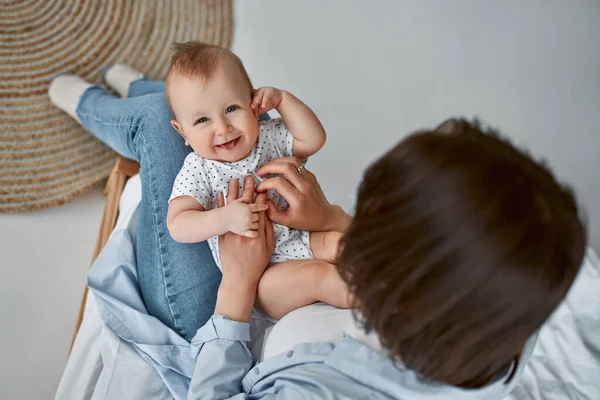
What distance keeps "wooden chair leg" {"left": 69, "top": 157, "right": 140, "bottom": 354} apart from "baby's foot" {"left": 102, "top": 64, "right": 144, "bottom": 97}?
229 millimetres

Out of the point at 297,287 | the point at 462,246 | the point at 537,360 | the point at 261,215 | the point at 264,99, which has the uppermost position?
the point at 264,99

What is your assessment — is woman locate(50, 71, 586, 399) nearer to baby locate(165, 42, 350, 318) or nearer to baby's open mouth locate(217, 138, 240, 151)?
baby locate(165, 42, 350, 318)

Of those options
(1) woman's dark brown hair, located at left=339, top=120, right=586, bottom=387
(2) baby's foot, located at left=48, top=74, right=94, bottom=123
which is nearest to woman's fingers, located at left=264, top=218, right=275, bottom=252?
(1) woman's dark brown hair, located at left=339, top=120, right=586, bottom=387

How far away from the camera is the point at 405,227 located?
56cm

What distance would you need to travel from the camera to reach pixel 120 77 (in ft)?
5.04

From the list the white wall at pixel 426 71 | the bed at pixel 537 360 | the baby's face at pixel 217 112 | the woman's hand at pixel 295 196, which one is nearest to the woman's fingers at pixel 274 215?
the woman's hand at pixel 295 196

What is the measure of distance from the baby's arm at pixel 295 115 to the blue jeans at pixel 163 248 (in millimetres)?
236

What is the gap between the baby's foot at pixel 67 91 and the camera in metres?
1.47

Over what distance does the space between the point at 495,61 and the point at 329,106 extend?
676 millimetres

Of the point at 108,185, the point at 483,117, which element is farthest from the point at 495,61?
the point at 108,185

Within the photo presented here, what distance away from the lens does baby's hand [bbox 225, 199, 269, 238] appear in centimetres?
93

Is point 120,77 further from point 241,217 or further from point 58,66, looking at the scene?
point 241,217

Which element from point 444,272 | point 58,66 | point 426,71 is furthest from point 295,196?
point 426,71

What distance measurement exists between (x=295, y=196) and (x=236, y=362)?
30 centimetres
